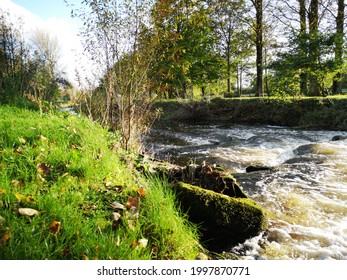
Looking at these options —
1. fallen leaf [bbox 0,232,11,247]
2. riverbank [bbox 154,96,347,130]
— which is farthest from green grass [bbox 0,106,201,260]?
riverbank [bbox 154,96,347,130]

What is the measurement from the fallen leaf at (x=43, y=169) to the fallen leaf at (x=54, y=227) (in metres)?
1.00

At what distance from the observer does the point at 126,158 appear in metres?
3.95

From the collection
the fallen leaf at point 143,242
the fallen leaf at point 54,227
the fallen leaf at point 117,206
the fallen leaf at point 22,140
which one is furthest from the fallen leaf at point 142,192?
the fallen leaf at point 22,140

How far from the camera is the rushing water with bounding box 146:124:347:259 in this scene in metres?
3.06

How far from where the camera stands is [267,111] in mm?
15523

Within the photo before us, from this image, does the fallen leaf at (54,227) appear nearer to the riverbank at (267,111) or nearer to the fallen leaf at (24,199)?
the fallen leaf at (24,199)

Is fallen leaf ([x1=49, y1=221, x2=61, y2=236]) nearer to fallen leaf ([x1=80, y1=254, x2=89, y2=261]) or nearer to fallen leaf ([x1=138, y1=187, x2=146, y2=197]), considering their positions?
fallen leaf ([x1=80, y1=254, x2=89, y2=261])

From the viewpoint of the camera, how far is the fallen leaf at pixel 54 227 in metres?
1.94

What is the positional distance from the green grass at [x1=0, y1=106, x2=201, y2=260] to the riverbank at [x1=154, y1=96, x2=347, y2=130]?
12.3 meters

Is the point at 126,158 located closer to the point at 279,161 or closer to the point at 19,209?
the point at 19,209

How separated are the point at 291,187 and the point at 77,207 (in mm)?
4242

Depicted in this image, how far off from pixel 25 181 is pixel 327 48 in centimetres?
1527

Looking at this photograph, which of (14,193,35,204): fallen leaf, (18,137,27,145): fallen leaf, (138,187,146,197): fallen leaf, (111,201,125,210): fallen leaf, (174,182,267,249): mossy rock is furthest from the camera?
(18,137,27,145): fallen leaf
